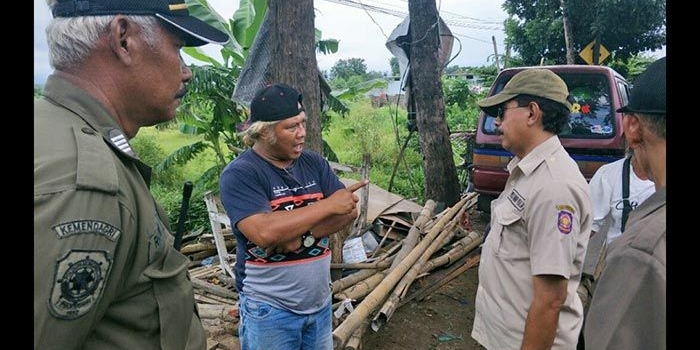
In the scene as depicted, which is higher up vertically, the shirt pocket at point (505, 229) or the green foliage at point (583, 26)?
the green foliage at point (583, 26)

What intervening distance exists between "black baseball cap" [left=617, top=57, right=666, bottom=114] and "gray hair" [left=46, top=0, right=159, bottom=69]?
1482mm

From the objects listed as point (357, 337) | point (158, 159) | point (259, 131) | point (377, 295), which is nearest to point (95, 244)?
point (259, 131)

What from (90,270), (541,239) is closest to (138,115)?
(90,270)

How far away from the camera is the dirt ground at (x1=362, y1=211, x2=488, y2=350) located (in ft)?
12.4

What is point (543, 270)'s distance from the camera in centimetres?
176

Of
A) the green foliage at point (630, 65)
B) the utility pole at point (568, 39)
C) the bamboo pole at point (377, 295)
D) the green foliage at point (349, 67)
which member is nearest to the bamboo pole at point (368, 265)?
the bamboo pole at point (377, 295)

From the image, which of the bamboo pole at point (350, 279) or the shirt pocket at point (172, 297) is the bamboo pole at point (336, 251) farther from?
the shirt pocket at point (172, 297)

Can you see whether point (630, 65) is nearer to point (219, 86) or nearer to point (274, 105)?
point (219, 86)

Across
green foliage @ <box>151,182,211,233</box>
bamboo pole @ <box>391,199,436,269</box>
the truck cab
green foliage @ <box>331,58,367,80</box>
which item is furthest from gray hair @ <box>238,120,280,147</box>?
green foliage @ <box>331,58,367,80</box>

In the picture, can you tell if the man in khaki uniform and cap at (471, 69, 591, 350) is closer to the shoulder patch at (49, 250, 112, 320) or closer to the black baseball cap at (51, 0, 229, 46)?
the black baseball cap at (51, 0, 229, 46)

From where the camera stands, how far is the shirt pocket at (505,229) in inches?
77.4

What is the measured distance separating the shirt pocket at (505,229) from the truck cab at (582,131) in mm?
3075
